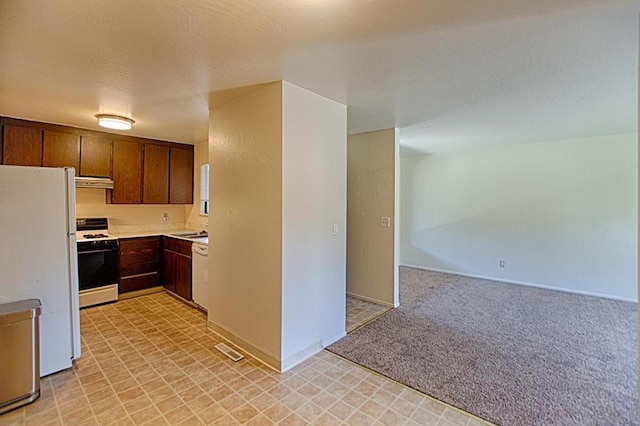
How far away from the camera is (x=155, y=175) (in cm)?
498

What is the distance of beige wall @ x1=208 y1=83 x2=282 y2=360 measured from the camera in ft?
8.75

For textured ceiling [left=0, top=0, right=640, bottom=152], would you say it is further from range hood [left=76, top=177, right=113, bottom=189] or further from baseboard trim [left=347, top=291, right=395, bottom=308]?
baseboard trim [left=347, top=291, right=395, bottom=308]

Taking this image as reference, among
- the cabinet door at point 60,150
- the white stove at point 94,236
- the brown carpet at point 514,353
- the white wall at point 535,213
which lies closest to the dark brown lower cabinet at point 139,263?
the white stove at point 94,236

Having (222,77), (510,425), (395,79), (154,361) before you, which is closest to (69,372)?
(154,361)

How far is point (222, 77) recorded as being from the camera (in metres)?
2.50

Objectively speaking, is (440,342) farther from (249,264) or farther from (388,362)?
(249,264)

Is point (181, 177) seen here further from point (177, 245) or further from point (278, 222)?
point (278, 222)

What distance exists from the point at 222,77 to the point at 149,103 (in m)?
1.14

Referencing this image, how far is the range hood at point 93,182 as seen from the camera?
4188 mm

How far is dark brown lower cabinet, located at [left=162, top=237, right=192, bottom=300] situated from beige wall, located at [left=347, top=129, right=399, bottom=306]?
7.34 feet

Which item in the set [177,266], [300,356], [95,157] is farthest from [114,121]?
[300,356]

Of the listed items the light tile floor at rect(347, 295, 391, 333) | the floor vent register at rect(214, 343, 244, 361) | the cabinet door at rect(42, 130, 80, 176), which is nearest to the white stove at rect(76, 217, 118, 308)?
the cabinet door at rect(42, 130, 80, 176)

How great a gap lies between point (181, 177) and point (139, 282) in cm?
178

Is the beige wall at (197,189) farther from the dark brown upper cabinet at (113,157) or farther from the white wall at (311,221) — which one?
the white wall at (311,221)
